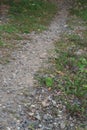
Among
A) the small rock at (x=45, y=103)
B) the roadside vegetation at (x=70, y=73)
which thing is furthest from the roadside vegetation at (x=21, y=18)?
the small rock at (x=45, y=103)

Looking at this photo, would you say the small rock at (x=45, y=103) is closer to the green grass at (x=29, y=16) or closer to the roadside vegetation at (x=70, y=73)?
the roadside vegetation at (x=70, y=73)

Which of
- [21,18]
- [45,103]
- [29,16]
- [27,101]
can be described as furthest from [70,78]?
[29,16]

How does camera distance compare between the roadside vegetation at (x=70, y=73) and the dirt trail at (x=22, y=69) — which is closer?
the dirt trail at (x=22, y=69)

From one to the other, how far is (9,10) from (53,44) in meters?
6.61

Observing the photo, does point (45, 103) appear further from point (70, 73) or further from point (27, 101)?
point (70, 73)

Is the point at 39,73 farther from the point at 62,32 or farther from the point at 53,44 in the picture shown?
the point at 62,32

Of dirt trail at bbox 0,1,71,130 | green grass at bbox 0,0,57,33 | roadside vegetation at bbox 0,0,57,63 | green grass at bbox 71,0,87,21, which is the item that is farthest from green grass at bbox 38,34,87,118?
green grass at bbox 71,0,87,21

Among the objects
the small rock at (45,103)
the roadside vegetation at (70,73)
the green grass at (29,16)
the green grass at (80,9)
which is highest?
the small rock at (45,103)

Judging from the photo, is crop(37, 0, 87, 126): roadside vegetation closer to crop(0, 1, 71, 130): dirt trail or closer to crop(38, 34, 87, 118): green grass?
crop(38, 34, 87, 118): green grass

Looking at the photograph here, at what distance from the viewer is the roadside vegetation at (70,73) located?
10.6m

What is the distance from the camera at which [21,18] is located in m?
20.1

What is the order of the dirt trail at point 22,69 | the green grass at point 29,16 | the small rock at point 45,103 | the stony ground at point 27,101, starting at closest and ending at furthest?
the stony ground at point 27,101 → the dirt trail at point 22,69 → the small rock at point 45,103 → the green grass at point 29,16

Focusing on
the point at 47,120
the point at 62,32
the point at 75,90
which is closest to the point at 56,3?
the point at 62,32

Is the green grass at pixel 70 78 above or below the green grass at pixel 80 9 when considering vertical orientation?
above
